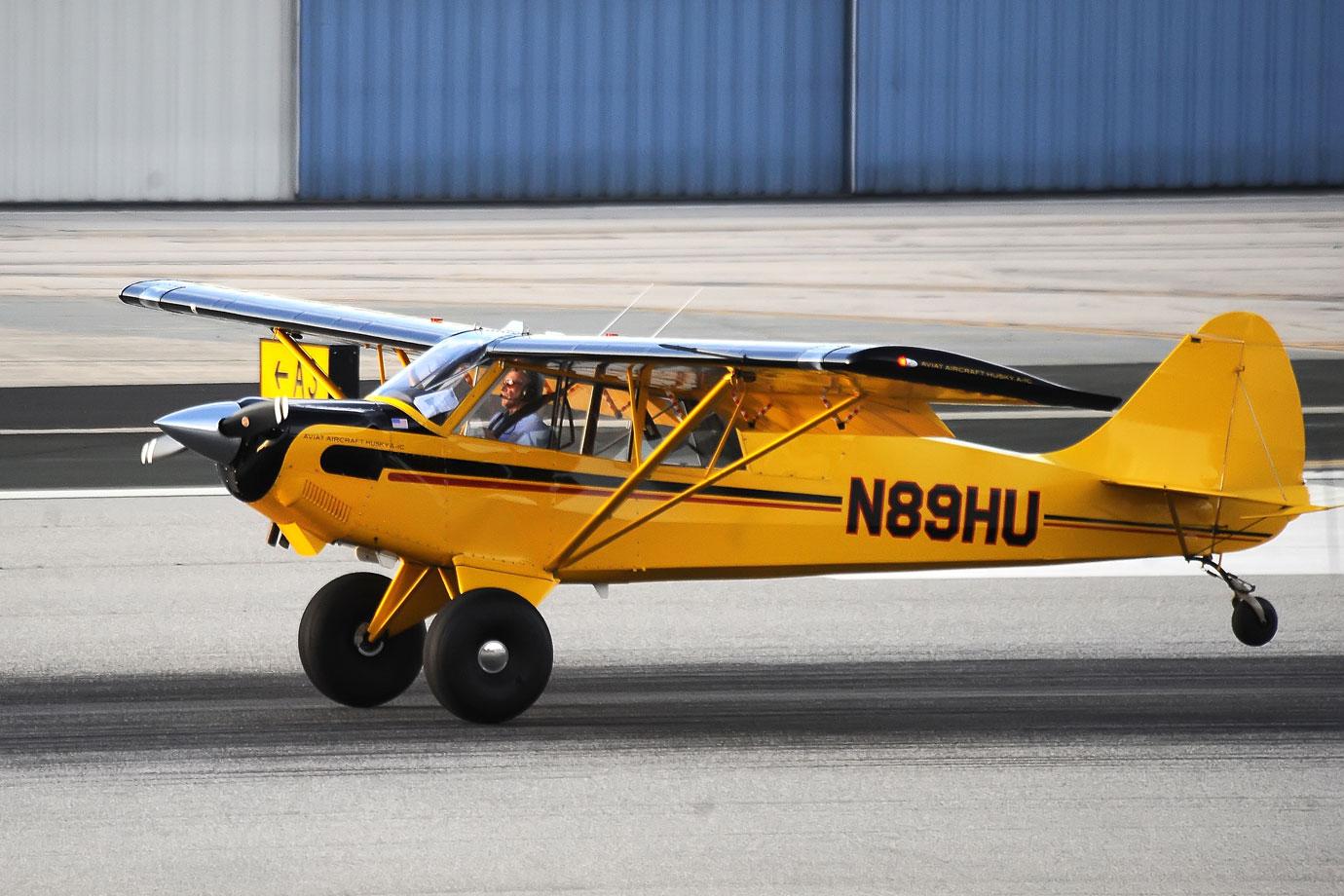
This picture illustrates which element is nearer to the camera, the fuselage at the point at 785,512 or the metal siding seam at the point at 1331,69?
the fuselage at the point at 785,512

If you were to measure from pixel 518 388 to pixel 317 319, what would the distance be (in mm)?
2377

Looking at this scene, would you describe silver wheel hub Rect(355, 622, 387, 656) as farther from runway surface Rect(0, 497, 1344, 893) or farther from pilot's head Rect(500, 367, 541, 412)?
pilot's head Rect(500, 367, 541, 412)

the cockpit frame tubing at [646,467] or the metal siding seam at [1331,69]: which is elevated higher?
the metal siding seam at [1331,69]

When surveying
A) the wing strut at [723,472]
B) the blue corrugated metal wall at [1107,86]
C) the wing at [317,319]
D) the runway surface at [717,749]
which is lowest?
the runway surface at [717,749]

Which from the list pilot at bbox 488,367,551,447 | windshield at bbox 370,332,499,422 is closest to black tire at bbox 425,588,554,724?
pilot at bbox 488,367,551,447

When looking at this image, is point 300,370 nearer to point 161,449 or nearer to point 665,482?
point 161,449

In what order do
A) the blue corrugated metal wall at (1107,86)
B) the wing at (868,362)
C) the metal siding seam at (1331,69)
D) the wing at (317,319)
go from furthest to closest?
the metal siding seam at (1331,69), the blue corrugated metal wall at (1107,86), the wing at (317,319), the wing at (868,362)

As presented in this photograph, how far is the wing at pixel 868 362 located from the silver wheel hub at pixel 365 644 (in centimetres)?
172

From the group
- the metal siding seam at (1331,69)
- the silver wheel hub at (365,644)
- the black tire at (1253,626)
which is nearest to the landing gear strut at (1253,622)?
the black tire at (1253,626)

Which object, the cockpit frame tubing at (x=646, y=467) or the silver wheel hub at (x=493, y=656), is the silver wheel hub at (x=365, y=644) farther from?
the cockpit frame tubing at (x=646, y=467)

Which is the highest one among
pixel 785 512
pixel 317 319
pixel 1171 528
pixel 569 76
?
pixel 569 76

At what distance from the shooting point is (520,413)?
9930 millimetres

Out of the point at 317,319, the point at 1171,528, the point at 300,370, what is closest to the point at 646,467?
the point at 1171,528

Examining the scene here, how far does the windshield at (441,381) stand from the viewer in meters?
9.78
